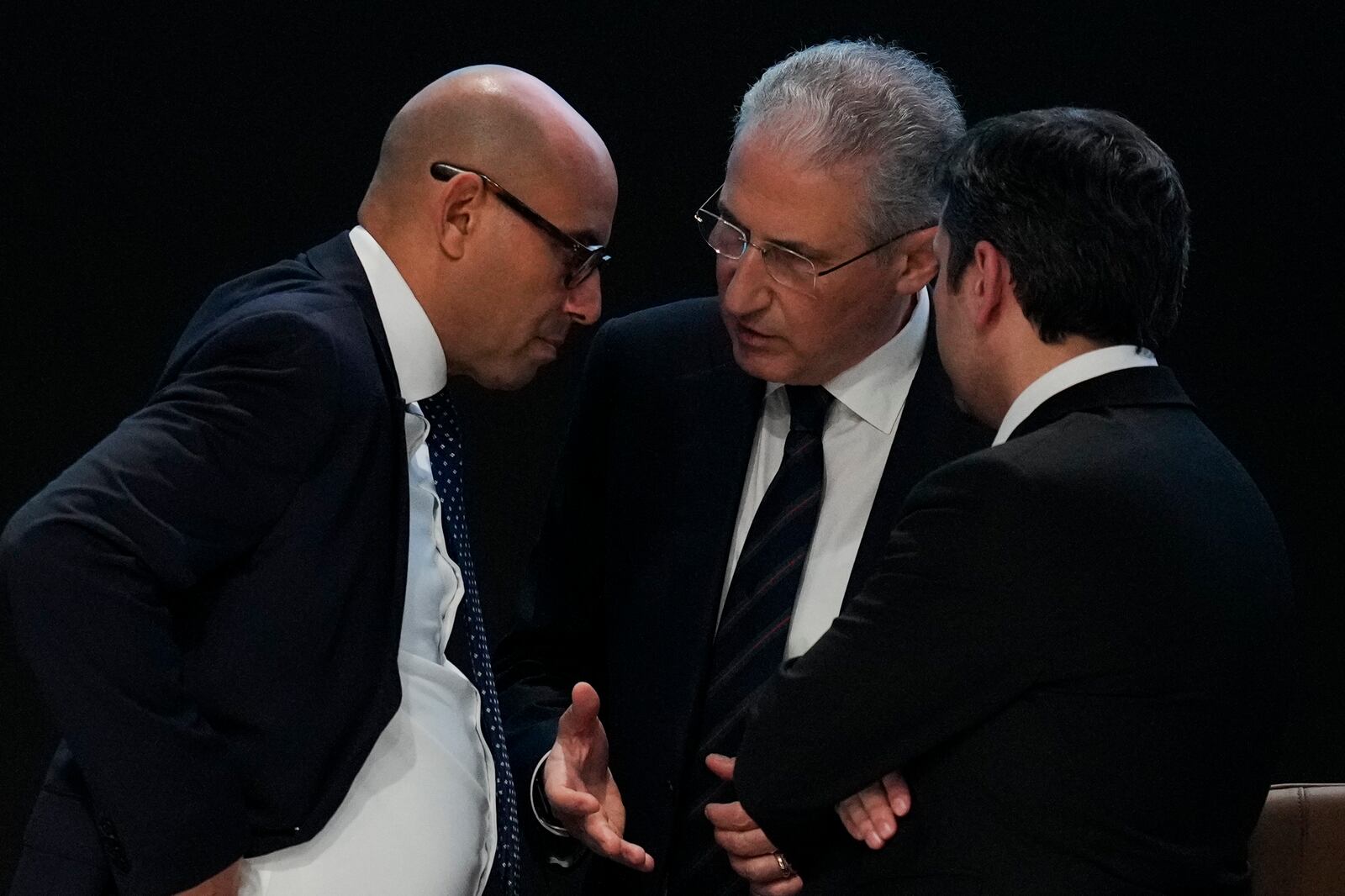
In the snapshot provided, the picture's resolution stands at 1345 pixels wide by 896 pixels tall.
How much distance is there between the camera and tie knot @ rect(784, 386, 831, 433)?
199 cm

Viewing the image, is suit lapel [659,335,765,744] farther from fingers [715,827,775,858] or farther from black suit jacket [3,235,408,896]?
black suit jacket [3,235,408,896]

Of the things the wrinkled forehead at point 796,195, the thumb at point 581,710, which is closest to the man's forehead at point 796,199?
the wrinkled forehead at point 796,195

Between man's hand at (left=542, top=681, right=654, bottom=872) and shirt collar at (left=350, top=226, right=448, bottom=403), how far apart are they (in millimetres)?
398

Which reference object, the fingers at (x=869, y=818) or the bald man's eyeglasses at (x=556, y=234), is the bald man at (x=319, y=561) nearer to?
the bald man's eyeglasses at (x=556, y=234)

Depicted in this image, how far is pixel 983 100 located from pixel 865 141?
3.26 feet

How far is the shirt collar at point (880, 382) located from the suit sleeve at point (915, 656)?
49cm

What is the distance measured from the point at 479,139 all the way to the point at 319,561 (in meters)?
0.53

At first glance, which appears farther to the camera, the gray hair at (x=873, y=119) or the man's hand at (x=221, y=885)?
the gray hair at (x=873, y=119)

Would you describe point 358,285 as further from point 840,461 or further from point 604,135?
point 604,135

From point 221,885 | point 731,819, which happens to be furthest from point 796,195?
point 221,885

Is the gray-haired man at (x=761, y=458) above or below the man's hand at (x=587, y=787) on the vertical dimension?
above

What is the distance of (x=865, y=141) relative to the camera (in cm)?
195

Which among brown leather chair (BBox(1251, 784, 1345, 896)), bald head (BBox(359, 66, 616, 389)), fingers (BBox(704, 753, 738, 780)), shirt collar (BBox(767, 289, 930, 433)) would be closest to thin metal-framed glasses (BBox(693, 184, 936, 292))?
shirt collar (BBox(767, 289, 930, 433))

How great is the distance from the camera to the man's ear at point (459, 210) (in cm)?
172
